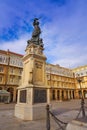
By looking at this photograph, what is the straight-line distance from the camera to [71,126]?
3.61m

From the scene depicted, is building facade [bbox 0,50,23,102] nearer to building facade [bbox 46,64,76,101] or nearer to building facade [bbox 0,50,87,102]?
building facade [bbox 0,50,87,102]

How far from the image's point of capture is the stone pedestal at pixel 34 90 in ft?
28.6

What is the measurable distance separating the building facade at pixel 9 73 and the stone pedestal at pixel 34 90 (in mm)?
29284

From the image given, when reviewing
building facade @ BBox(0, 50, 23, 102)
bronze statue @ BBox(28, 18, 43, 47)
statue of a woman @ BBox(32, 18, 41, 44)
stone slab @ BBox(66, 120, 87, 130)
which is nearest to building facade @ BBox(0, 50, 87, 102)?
building facade @ BBox(0, 50, 23, 102)

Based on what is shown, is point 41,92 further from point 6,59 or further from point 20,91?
point 6,59

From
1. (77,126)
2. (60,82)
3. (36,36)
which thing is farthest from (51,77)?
(77,126)

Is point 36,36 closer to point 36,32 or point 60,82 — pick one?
point 36,32

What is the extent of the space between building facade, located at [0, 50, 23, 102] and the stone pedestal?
29.3 meters

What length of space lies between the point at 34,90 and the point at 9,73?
3220 cm

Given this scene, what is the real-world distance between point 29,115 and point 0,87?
31050 mm

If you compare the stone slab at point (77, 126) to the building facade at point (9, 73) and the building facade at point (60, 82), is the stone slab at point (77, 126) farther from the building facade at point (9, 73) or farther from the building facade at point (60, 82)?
the building facade at point (60, 82)

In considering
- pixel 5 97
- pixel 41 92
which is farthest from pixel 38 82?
pixel 5 97

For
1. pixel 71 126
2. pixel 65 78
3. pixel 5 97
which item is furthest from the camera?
pixel 65 78

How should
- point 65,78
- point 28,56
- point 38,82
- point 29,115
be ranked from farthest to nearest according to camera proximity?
point 65,78, point 28,56, point 38,82, point 29,115
